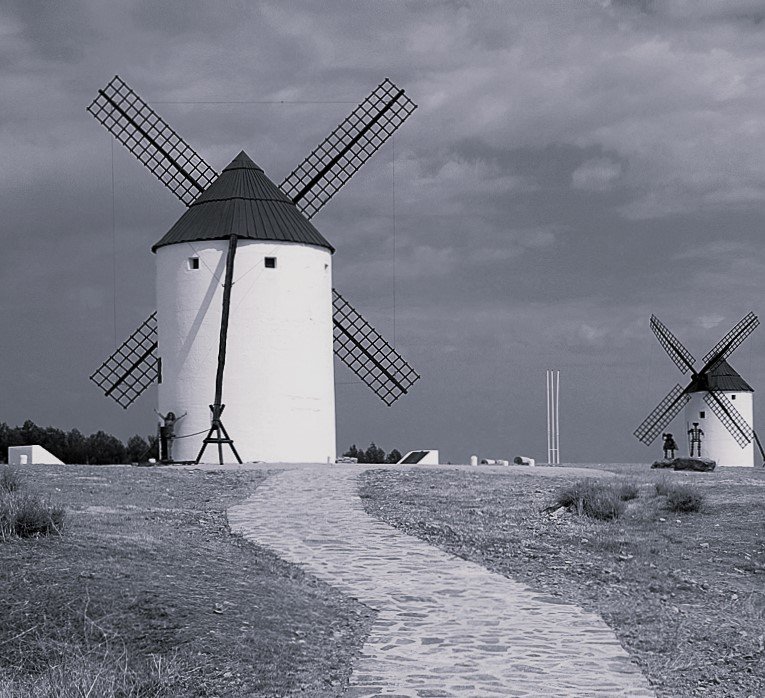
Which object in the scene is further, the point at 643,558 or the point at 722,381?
the point at 722,381

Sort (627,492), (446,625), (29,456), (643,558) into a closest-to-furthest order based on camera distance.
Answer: (446,625)
(643,558)
(627,492)
(29,456)

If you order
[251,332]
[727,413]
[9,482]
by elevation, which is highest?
[251,332]

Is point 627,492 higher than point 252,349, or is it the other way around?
point 252,349

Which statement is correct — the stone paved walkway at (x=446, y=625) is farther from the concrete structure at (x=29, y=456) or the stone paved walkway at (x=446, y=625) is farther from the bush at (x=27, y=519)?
the concrete structure at (x=29, y=456)

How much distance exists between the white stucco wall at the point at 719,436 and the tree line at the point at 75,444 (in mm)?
29441

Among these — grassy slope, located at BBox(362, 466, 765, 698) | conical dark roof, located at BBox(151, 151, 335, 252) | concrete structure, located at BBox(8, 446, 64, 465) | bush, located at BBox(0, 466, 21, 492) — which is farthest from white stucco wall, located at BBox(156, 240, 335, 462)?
bush, located at BBox(0, 466, 21, 492)

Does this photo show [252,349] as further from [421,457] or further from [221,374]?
[421,457]

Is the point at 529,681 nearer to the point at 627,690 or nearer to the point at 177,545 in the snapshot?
the point at 627,690

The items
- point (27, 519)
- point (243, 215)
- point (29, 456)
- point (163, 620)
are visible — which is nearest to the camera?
point (163, 620)

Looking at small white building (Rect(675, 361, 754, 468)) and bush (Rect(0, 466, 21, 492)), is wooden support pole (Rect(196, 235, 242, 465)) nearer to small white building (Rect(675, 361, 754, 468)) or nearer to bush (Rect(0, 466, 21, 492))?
bush (Rect(0, 466, 21, 492))

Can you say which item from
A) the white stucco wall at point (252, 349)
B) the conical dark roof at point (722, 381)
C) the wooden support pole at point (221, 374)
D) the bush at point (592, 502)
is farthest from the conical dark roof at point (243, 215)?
the conical dark roof at point (722, 381)

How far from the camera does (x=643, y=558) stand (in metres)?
15.4

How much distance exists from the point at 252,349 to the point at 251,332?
1.54ft

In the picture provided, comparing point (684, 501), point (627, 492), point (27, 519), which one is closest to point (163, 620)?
point (27, 519)
